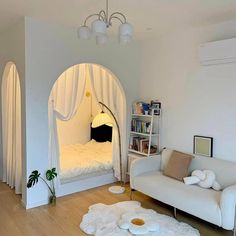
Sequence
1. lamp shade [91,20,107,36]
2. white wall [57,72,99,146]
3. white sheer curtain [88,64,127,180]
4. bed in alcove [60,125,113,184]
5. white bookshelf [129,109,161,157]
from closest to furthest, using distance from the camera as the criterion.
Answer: lamp shade [91,20,107,36], bed in alcove [60,125,113,184], white bookshelf [129,109,161,157], white sheer curtain [88,64,127,180], white wall [57,72,99,146]

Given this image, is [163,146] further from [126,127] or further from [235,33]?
[235,33]

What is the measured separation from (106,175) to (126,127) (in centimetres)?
95

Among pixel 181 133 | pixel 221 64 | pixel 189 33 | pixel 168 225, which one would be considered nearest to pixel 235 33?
pixel 221 64

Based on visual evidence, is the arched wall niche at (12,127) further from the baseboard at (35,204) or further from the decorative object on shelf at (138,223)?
the decorative object on shelf at (138,223)

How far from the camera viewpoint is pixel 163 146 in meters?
4.29

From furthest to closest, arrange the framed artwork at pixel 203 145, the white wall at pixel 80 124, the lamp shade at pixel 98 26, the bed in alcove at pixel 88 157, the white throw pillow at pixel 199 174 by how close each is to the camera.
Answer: the white wall at pixel 80 124, the bed in alcove at pixel 88 157, the framed artwork at pixel 203 145, the white throw pillow at pixel 199 174, the lamp shade at pixel 98 26

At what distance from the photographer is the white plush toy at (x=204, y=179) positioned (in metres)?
3.19

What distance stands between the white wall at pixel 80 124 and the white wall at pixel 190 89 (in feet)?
5.60

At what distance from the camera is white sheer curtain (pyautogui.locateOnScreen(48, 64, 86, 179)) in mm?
3734

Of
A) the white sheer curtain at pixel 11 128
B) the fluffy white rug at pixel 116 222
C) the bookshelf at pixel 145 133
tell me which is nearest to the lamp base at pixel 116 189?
the fluffy white rug at pixel 116 222

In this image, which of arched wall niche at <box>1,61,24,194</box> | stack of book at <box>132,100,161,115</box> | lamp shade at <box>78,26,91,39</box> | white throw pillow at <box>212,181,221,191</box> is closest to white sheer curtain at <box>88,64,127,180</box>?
stack of book at <box>132,100,161,115</box>

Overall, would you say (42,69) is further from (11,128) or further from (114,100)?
(114,100)

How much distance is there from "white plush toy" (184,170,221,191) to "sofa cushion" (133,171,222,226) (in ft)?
0.29

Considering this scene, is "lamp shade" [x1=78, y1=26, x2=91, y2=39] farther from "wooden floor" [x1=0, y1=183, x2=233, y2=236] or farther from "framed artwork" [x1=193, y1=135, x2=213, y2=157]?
"framed artwork" [x1=193, y1=135, x2=213, y2=157]
